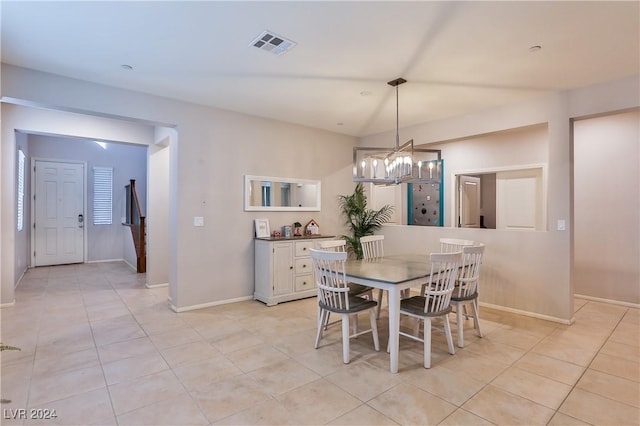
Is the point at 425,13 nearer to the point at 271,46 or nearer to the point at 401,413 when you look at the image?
the point at 271,46

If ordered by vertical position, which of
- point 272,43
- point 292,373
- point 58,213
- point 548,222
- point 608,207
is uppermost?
point 272,43

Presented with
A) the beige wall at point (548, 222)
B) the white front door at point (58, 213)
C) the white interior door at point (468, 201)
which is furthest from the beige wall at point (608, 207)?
the white front door at point (58, 213)

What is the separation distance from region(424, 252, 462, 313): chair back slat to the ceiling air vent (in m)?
2.15

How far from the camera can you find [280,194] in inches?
205

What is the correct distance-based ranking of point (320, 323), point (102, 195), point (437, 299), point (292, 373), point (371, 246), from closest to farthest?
1. point (292, 373)
2. point (437, 299)
3. point (320, 323)
4. point (371, 246)
5. point (102, 195)

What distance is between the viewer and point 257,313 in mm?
4195

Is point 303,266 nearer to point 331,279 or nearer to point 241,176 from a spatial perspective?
point 241,176

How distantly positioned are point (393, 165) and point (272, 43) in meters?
1.62

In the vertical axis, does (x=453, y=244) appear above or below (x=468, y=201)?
below

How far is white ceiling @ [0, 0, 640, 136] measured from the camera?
7.65 ft

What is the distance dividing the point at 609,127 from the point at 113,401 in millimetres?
6593

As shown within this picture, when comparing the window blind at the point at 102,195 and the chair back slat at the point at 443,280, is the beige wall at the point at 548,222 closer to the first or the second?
the chair back slat at the point at 443,280

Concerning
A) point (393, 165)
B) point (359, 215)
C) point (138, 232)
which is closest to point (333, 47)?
point (393, 165)

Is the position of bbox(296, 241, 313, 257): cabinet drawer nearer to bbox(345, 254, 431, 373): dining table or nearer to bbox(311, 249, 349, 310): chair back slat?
bbox(345, 254, 431, 373): dining table
